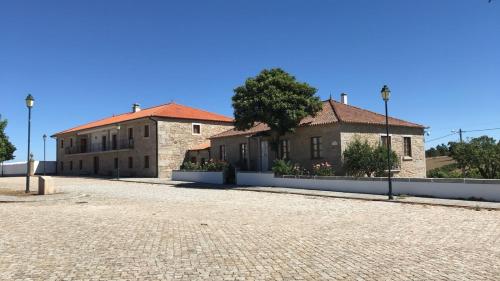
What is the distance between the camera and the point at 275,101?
2377 cm

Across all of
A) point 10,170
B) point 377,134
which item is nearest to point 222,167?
point 377,134

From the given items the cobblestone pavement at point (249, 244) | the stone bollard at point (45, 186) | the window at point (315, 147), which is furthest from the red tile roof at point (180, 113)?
the cobblestone pavement at point (249, 244)

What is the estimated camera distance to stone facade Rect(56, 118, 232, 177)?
3788 cm

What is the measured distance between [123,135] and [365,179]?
94.8ft

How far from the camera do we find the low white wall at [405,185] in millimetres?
15586

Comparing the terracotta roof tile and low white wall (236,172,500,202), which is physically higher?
the terracotta roof tile

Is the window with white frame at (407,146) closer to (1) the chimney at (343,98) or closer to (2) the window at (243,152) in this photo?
(1) the chimney at (343,98)

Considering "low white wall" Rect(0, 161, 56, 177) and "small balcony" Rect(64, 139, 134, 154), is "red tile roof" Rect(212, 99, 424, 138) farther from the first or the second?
"low white wall" Rect(0, 161, 56, 177)

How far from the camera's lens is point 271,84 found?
2466cm

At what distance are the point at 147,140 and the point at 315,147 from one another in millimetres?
18100

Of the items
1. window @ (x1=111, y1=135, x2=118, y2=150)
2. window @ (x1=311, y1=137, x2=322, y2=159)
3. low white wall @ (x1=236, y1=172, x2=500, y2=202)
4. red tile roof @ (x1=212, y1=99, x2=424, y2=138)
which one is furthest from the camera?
window @ (x1=111, y1=135, x2=118, y2=150)

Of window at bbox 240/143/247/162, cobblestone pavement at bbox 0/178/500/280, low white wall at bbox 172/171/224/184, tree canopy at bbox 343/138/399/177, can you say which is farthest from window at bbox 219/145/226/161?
cobblestone pavement at bbox 0/178/500/280

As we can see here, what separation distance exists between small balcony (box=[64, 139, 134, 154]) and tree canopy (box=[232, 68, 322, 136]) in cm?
1930

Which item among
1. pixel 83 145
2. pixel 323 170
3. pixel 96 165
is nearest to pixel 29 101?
pixel 323 170
